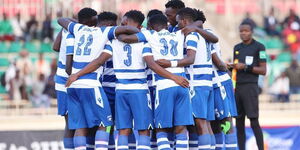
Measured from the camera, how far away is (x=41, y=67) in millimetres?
26047

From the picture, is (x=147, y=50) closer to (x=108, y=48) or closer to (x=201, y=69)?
(x=108, y=48)

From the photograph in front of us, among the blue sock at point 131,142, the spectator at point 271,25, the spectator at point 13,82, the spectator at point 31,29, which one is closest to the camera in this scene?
the blue sock at point 131,142

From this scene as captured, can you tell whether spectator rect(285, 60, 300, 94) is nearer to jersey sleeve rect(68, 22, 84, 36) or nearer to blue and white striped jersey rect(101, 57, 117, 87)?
blue and white striped jersey rect(101, 57, 117, 87)

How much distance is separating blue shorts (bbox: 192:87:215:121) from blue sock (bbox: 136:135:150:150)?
882mm

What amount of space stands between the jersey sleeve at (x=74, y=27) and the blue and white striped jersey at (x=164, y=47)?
1008 millimetres

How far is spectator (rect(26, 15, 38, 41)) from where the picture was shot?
27984 mm

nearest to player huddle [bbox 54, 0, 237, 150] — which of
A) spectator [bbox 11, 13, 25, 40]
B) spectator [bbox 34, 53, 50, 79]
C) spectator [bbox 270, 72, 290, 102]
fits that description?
spectator [bbox 270, 72, 290, 102]

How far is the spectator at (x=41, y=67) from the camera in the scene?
2570cm

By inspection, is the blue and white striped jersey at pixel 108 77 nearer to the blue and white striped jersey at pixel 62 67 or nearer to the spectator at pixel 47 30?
the blue and white striped jersey at pixel 62 67

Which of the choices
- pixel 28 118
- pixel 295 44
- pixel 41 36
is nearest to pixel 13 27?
pixel 41 36

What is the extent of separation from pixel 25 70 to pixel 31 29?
2886mm

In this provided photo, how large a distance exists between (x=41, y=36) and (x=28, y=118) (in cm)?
577

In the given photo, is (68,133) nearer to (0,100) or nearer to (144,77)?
(144,77)

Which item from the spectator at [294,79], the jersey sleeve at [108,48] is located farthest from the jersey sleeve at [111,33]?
the spectator at [294,79]
